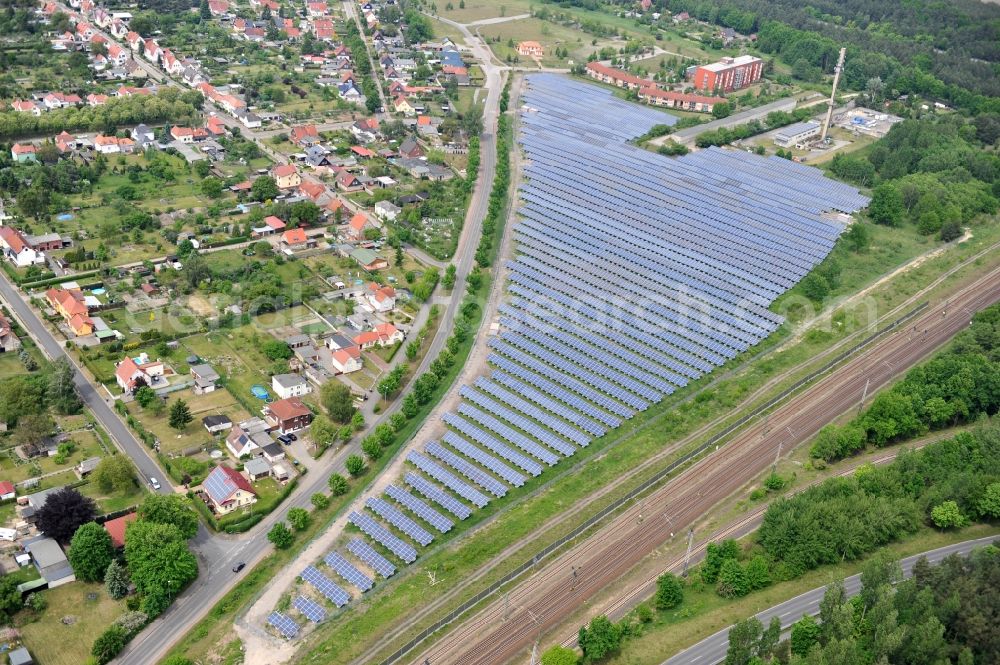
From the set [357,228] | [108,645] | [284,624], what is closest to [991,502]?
[284,624]

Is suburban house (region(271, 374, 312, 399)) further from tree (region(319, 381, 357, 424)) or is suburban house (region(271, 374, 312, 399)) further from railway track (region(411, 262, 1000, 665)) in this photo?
railway track (region(411, 262, 1000, 665))

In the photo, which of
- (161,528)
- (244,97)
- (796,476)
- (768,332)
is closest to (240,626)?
(161,528)

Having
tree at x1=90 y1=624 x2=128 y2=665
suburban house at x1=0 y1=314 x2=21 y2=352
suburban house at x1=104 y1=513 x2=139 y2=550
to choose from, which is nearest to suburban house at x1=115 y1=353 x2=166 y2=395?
suburban house at x1=0 y1=314 x2=21 y2=352

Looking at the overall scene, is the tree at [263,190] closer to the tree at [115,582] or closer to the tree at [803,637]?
the tree at [115,582]

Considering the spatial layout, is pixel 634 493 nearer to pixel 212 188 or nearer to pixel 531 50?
pixel 212 188

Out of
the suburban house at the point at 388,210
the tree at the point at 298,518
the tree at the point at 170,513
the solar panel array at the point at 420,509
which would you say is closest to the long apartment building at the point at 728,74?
the suburban house at the point at 388,210

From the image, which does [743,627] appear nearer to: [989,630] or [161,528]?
[989,630]

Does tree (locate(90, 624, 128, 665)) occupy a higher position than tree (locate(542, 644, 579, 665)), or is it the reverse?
tree (locate(542, 644, 579, 665))
